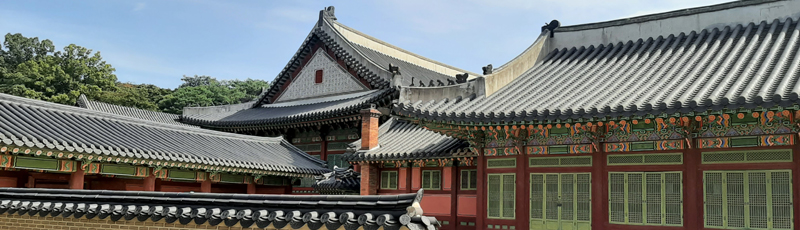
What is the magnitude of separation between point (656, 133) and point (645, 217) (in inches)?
62.6

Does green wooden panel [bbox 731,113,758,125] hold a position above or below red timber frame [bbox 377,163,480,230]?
above

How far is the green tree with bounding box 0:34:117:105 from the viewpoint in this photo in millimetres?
48906

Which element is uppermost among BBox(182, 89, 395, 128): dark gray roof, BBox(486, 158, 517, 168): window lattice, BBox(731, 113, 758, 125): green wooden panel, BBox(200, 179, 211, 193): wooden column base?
BBox(182, 89, 395, 128): dark gray roof

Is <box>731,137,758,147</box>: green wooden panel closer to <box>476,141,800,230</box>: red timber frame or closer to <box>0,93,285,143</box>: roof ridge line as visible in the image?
<box>476,141,800,230</box>: red timber frame

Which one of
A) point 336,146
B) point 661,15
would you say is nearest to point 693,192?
point 661,15

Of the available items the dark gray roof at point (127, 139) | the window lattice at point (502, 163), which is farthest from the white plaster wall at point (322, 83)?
the window lattice at point (502, 163)

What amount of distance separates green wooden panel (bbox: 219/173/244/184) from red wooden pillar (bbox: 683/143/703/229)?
Result: 13.7 meters

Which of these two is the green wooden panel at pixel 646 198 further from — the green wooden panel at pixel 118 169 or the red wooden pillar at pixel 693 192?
the green wooden panel at pixel 118 169

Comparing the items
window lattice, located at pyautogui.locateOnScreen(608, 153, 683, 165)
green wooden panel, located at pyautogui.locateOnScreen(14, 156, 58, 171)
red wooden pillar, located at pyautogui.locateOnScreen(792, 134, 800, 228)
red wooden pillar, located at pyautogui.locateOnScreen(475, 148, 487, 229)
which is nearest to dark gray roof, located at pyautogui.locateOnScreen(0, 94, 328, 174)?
green wooden panel, located at pyautogui.locateOnScreen(14, 156, 58, 171)

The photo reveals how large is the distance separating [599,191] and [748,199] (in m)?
2.58

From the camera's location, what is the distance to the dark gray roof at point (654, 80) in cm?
1072

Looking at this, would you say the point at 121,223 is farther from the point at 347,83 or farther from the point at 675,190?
the point at 347,83

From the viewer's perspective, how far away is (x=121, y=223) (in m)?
9.20

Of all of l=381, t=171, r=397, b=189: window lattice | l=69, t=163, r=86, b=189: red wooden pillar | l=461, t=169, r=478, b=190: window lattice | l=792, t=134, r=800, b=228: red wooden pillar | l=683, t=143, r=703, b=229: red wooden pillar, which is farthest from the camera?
l=381, t=171, r=397, b=189: window lattice
